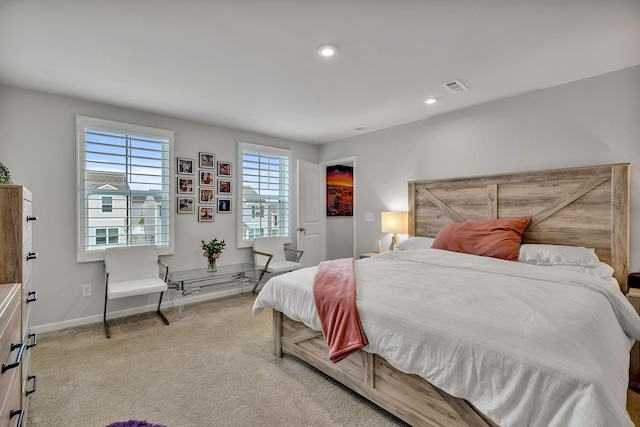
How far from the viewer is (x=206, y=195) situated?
4145 mm

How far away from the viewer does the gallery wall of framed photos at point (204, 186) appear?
3.93m

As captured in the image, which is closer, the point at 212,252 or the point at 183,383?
the point at 183,383

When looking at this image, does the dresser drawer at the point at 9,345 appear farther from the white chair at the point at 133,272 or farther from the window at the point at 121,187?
the window at the point at 121,187

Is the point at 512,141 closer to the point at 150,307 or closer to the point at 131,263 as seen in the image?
the point at 131,263

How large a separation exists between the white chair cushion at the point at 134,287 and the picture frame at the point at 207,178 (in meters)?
1.39

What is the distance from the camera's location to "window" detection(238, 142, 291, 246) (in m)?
4.52

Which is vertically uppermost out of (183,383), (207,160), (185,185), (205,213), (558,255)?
(207,160)

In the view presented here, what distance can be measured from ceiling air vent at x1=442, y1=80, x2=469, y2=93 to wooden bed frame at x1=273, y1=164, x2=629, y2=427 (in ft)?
3.40

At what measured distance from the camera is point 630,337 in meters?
1.76

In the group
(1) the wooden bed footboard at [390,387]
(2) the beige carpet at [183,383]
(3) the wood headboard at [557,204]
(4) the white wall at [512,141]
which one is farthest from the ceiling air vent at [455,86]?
(2) the beige carpet at [183,383]

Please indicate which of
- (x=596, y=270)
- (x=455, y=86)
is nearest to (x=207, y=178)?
(x=455, y=86)

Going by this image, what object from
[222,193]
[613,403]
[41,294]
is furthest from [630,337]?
[41,294]

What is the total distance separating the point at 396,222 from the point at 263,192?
2.11 metres

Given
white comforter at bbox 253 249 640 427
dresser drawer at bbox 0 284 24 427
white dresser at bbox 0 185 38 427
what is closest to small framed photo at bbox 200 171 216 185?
white comforter at bbox 253 249 640 427
